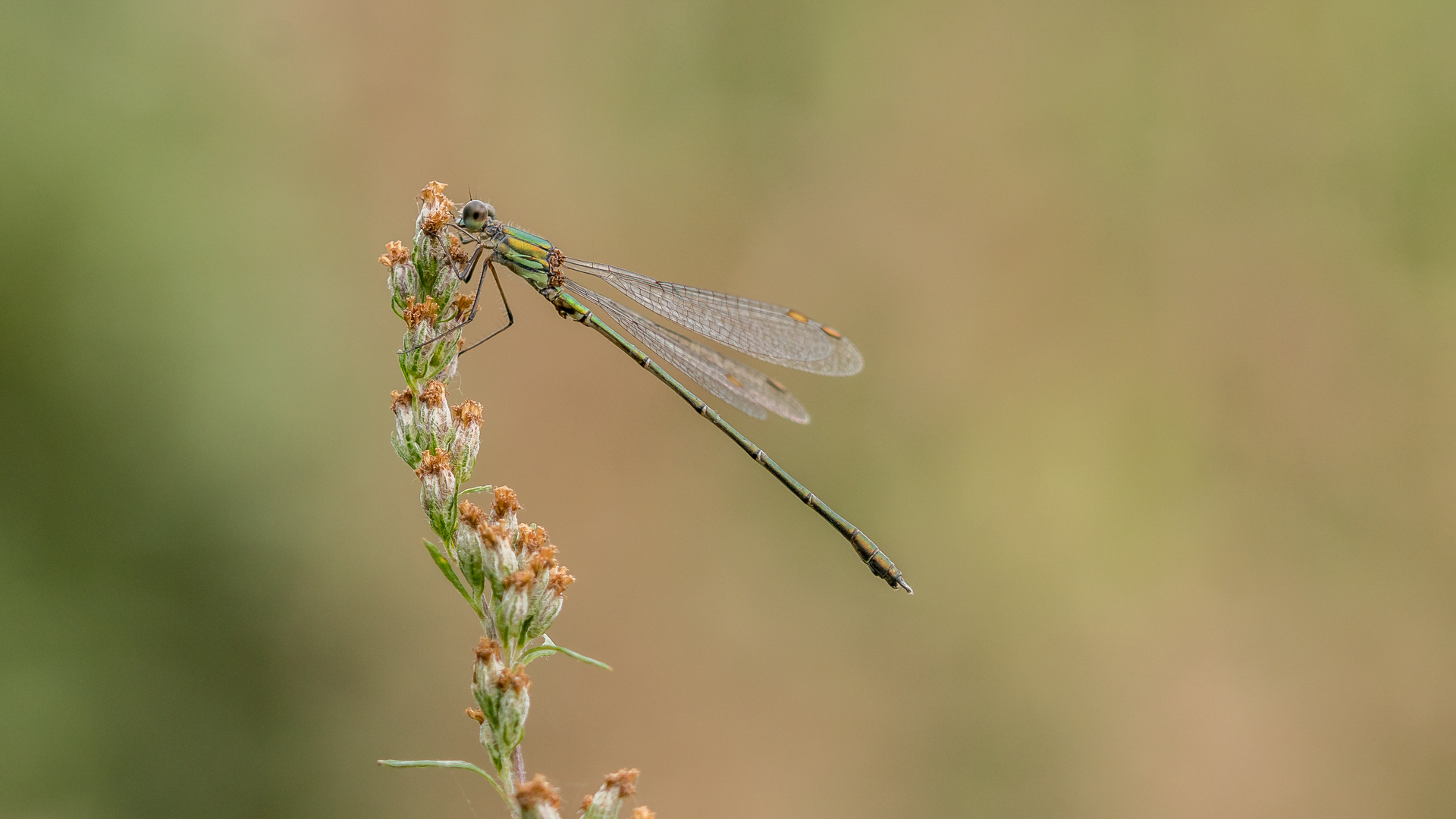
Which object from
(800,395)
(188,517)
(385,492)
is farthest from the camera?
(800,395)

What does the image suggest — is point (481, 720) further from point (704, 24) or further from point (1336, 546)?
point (1336, 546)

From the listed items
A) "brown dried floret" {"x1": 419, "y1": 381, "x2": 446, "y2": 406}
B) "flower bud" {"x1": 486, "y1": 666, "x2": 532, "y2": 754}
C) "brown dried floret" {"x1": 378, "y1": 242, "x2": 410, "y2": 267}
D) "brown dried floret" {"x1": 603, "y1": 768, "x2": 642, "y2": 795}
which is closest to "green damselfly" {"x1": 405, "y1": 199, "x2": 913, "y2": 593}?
"brown dried floret" {"x1": 378, "y1": 242, "x2": 410, "y2": 267}

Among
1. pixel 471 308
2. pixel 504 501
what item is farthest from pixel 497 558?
pixel 471 308

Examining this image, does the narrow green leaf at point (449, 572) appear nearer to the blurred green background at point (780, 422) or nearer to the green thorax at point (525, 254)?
the green thorax at point (525, 254)

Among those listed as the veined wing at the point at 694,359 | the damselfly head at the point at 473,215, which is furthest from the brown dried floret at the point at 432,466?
the veined wing at the point at 694,359

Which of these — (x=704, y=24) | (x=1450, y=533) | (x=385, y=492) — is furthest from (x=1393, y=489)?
(x=385, y=492)

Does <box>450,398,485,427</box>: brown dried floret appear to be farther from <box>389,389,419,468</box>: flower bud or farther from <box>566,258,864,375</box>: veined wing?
<box>566,258,864,375</box>: veined wing

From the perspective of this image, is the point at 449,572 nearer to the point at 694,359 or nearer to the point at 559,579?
the point at 559,579
